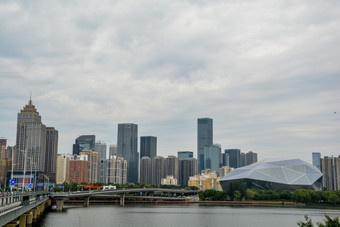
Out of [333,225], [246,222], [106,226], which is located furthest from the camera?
[246,222]

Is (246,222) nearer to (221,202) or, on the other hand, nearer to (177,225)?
(177,225)

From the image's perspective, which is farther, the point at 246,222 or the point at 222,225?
the point at 246,222

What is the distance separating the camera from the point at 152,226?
75438 millimetres

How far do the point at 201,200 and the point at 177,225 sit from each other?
362ft

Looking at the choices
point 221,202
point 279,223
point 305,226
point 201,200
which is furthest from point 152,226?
point 201,200

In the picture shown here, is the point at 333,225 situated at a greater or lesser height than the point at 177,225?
greater

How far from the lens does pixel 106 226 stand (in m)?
73.9

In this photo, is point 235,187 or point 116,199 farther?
point 116,199

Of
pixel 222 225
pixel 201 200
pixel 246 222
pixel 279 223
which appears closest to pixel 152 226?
pixel 222 225

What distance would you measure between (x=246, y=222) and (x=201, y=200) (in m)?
103

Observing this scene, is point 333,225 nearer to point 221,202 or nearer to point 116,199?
point 221,202

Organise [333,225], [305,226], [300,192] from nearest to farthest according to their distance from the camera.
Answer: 1. [333,225]
2. [305,226]
3. [300,192]

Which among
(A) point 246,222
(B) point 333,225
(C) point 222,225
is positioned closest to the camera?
(B) point 333,225

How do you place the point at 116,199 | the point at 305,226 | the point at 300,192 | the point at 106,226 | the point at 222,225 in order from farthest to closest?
the point at 116,199 → the point at 300,192 → the point at 222,225 → the point at 106,226 → the point at 305,226
